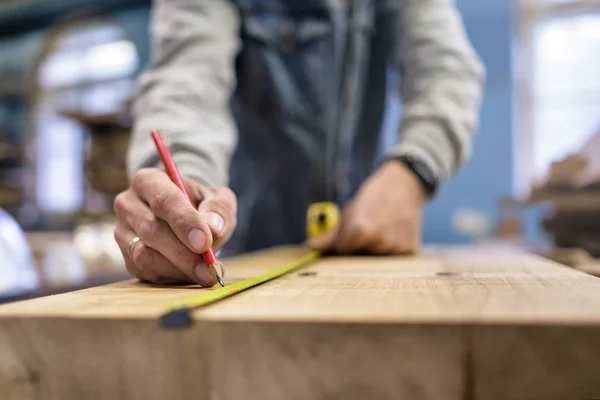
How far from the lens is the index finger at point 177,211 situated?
611mm

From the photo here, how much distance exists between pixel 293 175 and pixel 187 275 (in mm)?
865

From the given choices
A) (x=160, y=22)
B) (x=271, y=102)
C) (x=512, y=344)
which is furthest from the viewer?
(x=271, y=102)

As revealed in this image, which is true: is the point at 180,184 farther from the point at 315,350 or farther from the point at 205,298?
the point at 315,350

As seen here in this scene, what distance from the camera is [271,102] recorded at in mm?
1445

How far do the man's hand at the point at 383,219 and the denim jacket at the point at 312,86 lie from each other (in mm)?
79

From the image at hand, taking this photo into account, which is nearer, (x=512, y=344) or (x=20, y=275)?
(x=512, y=344)

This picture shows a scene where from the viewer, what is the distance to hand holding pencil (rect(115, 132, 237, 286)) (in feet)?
2.04

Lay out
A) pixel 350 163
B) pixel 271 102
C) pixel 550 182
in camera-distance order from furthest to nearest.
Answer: pixel 550 182 < pixel 350 163 < pixel 271 102

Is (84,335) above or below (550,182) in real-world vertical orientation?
below

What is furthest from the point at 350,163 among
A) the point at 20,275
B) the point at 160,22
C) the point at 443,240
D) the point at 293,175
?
the point at 443,240

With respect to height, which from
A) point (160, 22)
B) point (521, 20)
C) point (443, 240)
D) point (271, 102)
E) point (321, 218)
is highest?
point (521, 20)

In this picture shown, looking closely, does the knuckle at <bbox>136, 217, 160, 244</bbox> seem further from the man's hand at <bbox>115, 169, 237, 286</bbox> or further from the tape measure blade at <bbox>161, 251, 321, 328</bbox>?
the tape measure blade at <bbox>161, 251, 321, 328</bbox>

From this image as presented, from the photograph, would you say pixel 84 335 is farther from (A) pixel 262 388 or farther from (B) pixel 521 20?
(B) pixel 521 20

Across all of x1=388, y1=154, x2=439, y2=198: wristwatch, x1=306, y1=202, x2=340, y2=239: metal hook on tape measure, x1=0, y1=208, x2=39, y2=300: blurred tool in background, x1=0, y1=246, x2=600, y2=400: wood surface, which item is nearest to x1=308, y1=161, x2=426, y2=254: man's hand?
x1=388, y1=154, x2=439, y2=198: wristwatch
